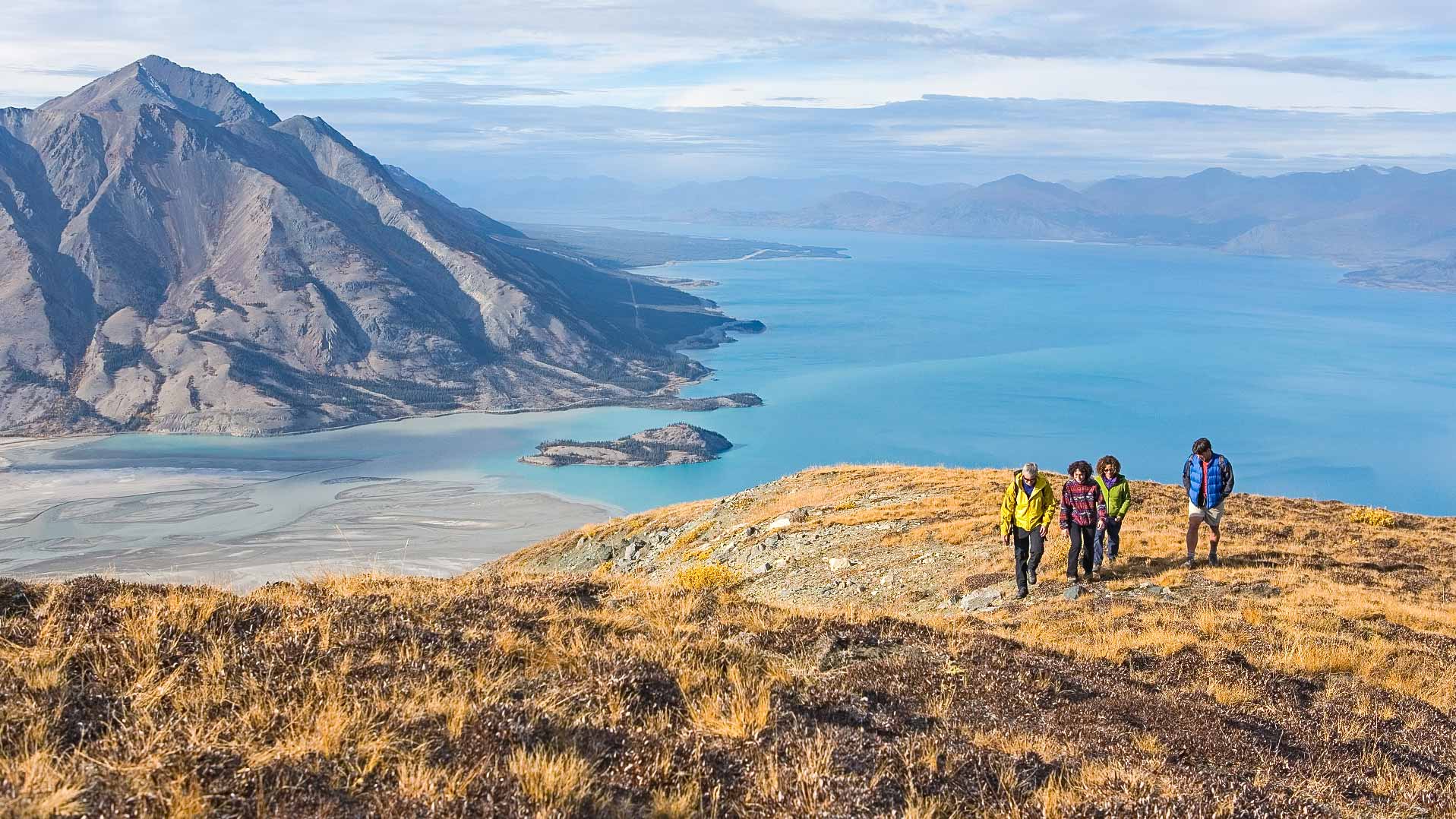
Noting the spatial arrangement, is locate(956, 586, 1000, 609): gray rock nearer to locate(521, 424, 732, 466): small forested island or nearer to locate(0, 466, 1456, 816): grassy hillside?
locate(0, 466, 1456, 816): grassy hillside

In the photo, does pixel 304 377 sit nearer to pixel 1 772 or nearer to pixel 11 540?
Result: pixel 11 540

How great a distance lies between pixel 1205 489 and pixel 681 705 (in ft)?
44.6

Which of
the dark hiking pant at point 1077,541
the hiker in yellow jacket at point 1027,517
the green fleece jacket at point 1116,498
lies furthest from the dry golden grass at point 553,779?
the green fleece jacket at point 1116,498

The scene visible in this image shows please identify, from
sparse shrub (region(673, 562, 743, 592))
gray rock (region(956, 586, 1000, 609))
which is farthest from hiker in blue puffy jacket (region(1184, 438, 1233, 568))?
sparse shrub (region(673, 562, 743, 592))

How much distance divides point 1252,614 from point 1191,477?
430 cm

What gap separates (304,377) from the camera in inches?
7367

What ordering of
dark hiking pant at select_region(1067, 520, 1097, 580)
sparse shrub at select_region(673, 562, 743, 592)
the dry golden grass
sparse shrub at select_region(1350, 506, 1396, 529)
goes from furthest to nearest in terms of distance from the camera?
sparse shrub at select_region(1350, 506, 1396, 529) → sparse shrub at select_region(673, 562, 743, 592) → dark hiking pant at select_region(1067, 520, 1097, 580) → the dry golden grass

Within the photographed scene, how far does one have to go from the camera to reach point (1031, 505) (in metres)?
15.9

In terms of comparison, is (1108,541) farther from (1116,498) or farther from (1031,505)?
(1031,505)

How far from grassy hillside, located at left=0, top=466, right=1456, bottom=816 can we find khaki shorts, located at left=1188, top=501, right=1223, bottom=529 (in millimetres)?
3257

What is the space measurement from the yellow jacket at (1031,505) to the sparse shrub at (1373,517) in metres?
13.7

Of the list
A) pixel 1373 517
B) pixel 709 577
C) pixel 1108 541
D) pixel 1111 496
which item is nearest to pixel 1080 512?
pixel 1111 496

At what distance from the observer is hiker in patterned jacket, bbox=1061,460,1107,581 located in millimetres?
16375

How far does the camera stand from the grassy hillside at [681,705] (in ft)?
17.3
